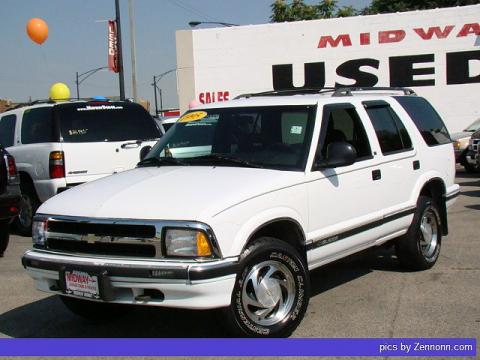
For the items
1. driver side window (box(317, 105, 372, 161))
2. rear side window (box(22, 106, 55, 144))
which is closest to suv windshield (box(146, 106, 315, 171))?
driver side window (box(317, 105, 372, 161))

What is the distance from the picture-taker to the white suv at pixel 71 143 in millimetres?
8266

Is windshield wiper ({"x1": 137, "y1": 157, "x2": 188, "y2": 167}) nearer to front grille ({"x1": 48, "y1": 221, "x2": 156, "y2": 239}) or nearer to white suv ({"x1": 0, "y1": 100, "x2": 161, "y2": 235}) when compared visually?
front grille ({"x1": 48, "y1": 221, "x2": 156, "y2": 239})

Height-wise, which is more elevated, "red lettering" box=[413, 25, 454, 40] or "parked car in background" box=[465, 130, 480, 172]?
"red lettering" box=[413, 25, 454, 40]

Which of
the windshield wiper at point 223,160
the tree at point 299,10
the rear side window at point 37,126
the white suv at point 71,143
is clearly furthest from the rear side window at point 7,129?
the tree at point 299,10

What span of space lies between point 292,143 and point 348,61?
16.5 metres

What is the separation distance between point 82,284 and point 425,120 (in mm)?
4086

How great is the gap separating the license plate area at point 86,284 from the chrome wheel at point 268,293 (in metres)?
0.88

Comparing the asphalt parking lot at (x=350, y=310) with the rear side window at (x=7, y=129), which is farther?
the rear side window at (x=7, y=129)

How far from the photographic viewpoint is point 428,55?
19.7 metres

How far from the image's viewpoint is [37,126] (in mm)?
8805

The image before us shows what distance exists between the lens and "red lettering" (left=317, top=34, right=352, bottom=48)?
20.3m

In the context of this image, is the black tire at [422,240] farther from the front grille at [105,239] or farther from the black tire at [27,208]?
the black tire at [27,208]

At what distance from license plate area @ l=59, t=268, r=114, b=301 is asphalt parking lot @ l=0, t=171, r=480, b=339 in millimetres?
710

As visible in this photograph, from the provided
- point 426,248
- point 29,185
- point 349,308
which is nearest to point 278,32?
point 29,185
